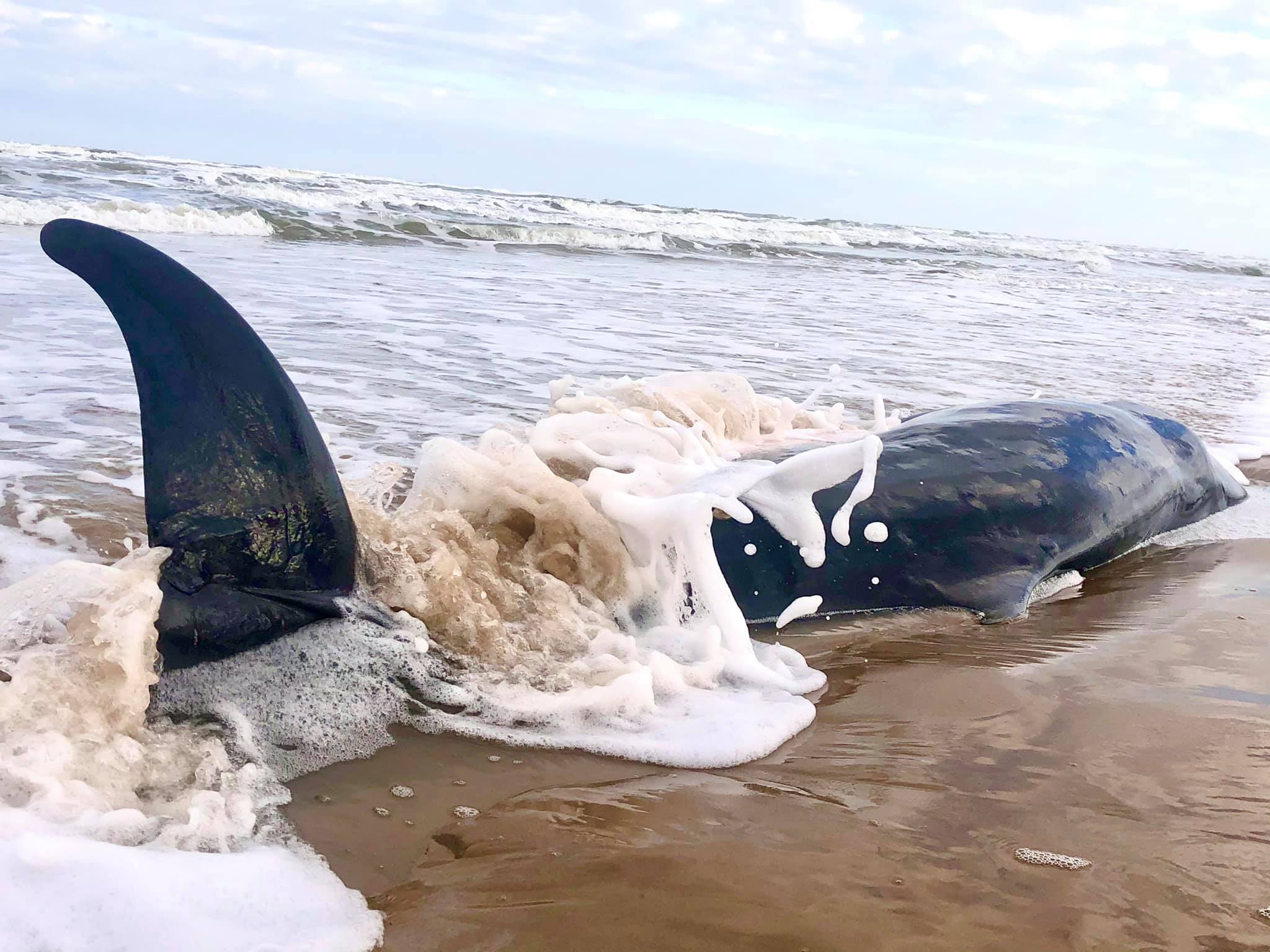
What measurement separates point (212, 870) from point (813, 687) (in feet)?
5.66

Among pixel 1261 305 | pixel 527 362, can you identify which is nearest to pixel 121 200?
pixel 527 362

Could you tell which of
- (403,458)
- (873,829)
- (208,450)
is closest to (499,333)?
(403,458)

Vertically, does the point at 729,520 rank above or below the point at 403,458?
above

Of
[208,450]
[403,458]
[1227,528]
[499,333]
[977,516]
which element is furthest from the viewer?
[499,333]

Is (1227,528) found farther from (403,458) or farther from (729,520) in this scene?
(403,458)

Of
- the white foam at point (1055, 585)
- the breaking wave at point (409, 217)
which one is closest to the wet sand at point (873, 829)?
the white foam at point (1055, 585)

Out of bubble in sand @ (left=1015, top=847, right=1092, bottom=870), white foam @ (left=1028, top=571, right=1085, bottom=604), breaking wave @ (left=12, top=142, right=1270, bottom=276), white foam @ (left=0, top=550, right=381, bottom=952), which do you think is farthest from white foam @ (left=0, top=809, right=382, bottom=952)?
breaking wave @ (left=12, top=142, right=1270, bottom=276)

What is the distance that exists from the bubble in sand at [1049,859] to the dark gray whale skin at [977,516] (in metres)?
1.45

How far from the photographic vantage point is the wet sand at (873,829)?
186 cm

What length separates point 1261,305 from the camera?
22.2 meters

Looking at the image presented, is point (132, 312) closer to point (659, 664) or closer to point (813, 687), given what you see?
point (659, 664)

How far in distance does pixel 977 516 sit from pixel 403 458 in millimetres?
2475

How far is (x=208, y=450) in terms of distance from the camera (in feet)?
8.02

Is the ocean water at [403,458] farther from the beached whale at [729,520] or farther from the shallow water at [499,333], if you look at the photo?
the beached whale at [729,520]
